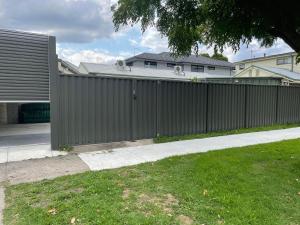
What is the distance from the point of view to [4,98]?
26.6 feet

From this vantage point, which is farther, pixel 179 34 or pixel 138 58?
pixel 138 58

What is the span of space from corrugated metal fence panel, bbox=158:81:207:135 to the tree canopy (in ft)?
5.32

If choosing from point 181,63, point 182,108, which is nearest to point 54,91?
point 182,108

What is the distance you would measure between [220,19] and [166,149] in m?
3.66

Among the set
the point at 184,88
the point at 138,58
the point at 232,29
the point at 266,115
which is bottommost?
the point at 266,115

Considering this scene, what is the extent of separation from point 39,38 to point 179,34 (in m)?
3.92

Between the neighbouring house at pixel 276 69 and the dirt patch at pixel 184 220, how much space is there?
20.7 m

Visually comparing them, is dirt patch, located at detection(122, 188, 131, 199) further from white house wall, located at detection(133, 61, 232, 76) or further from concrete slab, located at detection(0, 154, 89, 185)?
white house wall, located at detection(133, 61, 232, 76)

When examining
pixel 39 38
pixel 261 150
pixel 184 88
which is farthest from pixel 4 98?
pixel 261 150

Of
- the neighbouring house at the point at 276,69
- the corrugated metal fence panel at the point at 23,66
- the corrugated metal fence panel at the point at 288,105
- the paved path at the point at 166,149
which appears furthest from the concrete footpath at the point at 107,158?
the neighbouring house at the point at 276,69

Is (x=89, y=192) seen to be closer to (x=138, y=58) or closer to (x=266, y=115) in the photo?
(x=266, y=115)

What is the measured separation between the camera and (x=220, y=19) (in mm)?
6410

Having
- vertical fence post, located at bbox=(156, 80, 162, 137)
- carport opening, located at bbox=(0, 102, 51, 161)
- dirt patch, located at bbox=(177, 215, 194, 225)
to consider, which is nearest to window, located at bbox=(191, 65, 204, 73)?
carport opening, located at bbox=(0, 102, 51, 161)

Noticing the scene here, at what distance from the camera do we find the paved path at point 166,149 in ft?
22.8
